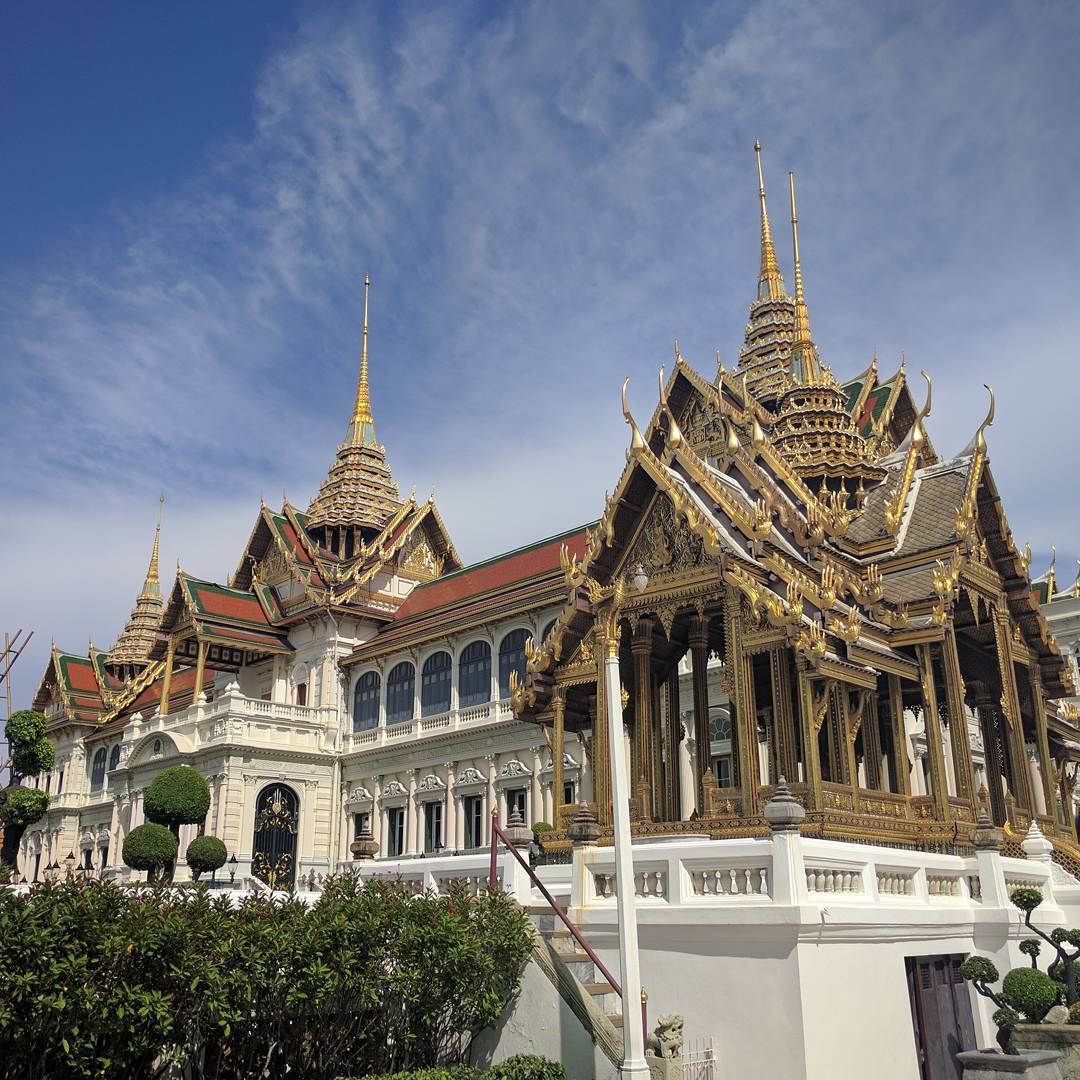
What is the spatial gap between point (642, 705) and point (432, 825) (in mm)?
28192

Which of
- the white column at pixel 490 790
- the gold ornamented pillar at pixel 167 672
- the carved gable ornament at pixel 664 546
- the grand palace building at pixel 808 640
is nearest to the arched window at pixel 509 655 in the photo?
the grand palace building at pixel 808 640

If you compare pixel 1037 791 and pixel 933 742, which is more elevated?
pixel 1037 791

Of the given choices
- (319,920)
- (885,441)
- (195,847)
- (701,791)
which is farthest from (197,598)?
(319,920)

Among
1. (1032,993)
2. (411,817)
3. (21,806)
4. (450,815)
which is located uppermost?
(411,817)

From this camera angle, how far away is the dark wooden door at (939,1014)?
10234mm

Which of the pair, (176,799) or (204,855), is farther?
(176,799)

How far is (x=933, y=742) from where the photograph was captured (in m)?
12.5

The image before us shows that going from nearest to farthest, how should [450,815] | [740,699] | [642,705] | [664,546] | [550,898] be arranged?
[550,898], [740,699], [664,546], [642,705], [450,815]

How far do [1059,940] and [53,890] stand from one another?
8.73 metres

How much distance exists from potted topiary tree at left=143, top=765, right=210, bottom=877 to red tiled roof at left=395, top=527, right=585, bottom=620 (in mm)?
13245

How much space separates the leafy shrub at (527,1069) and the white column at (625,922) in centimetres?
147

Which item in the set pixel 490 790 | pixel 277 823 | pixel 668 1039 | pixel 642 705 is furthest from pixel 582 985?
pixel 277 823

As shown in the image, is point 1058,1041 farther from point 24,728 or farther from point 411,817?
point 411,817

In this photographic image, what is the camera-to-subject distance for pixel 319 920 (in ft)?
29.4
